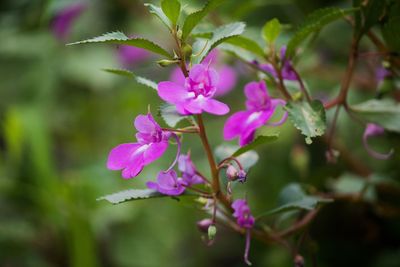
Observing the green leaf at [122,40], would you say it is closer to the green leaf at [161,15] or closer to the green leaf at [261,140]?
the green leaf at [161,15]

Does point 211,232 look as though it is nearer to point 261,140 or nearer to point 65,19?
point 261,140

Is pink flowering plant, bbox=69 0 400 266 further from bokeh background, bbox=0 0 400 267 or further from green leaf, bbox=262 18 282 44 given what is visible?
bokeh background, bbox=0 0 400 267

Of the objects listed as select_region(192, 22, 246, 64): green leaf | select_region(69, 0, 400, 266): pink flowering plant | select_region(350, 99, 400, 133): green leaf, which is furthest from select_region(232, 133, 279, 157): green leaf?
select_region(350, 99, 400, 133): green leaf

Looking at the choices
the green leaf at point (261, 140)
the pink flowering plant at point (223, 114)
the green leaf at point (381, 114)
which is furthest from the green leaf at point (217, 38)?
the green leaf at point (381, 114)

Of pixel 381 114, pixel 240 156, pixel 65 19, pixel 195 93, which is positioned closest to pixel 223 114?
pixel 195 93

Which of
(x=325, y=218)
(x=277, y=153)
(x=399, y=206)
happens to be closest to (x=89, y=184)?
(x=277, y=153)

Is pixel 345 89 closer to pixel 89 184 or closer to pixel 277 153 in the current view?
pixel 277 153
